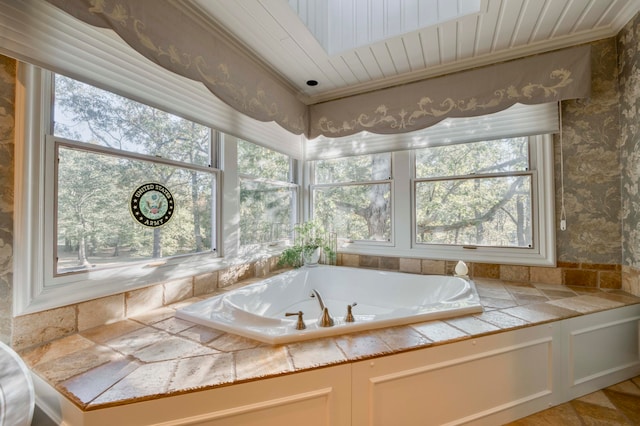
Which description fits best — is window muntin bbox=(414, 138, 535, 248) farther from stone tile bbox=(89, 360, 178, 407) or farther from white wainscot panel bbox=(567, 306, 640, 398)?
stone tile bbox=(89, 360, 178, 407)

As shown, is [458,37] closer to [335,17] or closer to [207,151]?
[335,17]

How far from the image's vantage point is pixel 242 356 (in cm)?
102

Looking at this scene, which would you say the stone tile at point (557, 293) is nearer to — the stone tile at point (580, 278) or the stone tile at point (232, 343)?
the stone tile at point (580, 278)

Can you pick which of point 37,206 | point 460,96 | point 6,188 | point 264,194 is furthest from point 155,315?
point 460,96

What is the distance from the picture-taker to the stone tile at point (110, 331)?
3.81 ft

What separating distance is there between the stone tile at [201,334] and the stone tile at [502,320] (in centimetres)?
138

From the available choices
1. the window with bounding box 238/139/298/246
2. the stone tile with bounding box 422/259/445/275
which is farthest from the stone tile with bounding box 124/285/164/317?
the stone tile with bounding box 422/259/445/275

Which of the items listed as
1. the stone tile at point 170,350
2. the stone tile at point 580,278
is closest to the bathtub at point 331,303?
the stone tile at point 170,350

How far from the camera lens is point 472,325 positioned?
130cm

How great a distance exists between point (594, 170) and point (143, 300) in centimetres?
318

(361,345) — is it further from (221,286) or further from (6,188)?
(6,188)

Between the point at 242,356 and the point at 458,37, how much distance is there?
7.81 ft

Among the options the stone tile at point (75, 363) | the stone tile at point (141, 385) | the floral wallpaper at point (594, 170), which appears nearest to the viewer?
the stone tile at point (141, 385)

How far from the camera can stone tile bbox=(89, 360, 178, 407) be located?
0.79 m
